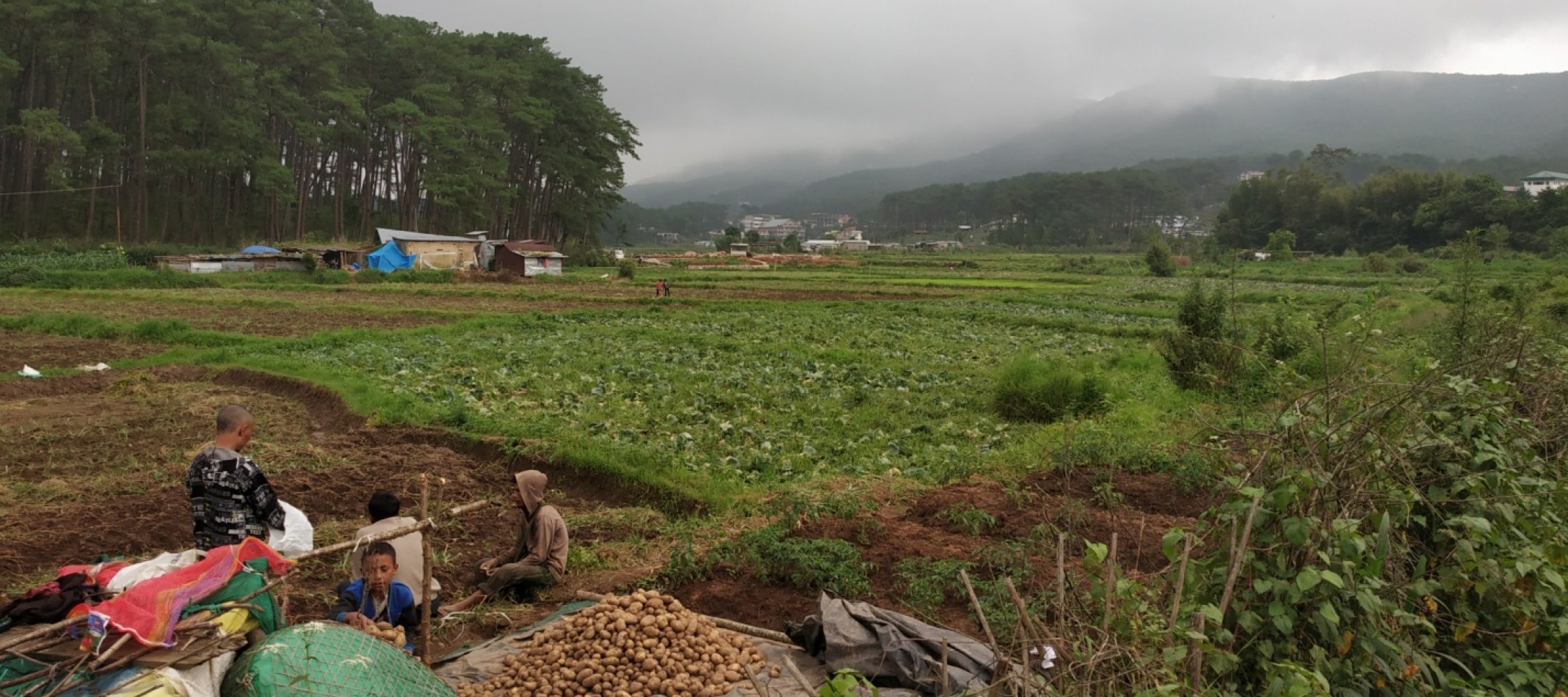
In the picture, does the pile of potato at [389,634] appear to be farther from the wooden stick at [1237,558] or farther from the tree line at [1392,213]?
the tree line at [1392,213]

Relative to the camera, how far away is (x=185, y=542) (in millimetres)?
7688

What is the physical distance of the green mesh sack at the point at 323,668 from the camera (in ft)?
11.9

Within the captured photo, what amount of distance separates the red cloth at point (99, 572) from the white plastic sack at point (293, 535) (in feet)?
5.00

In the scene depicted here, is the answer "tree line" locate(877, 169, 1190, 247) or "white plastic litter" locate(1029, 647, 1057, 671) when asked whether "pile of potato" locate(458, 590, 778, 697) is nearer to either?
"white plastic litter" locate(1029, 647, 1057, 671)

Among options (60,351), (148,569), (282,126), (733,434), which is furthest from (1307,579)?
(282,126)

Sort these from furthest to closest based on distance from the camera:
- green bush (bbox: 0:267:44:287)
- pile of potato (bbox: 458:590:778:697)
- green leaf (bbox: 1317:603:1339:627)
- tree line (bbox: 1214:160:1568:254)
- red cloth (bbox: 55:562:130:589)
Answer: tree line (bbox: 1214:160:1568:254) < green bush (bbox: 0:267:44:287) < pile of potato (bbox: 458:590:778:697) < red cloth (bbox: 55:562:130:589) < green leaf (bbox: 1317:603:1339:627)

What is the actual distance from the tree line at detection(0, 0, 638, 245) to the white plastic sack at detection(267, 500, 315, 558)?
51352 millimetres

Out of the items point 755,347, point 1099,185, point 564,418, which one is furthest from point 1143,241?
point 564,418

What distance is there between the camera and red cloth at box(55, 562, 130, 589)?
386 cm

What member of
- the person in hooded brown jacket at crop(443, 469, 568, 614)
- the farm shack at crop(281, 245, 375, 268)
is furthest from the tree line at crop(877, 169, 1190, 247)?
the person in hooded brown jacket at crop(443, 469, 568, 614)

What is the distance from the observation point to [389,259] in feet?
142

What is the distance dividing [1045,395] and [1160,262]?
4795 cm

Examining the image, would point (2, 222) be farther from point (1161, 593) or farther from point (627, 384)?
point (1161, 593)

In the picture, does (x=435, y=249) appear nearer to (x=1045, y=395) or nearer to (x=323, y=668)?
(x=1045, y=395)
